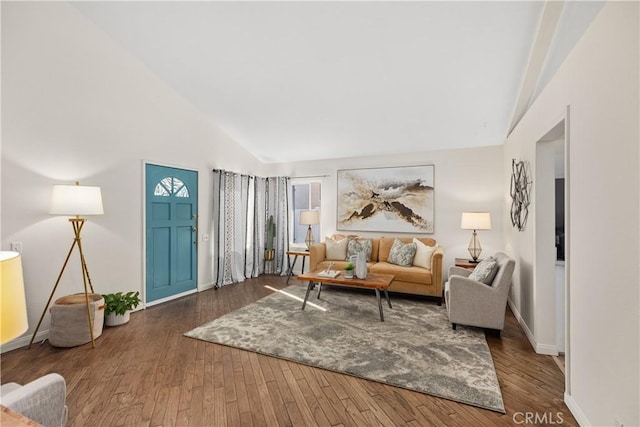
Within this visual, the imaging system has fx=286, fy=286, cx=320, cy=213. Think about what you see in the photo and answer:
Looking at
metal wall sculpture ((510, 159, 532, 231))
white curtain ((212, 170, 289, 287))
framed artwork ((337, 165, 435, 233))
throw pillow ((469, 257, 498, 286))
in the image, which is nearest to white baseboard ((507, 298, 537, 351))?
throw pillow ((469, 257, 498, 286))

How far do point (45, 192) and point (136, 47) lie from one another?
78.6 inches

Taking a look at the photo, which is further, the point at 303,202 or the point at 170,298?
the point at 303,202

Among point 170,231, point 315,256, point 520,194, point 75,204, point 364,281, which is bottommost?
point 364,281

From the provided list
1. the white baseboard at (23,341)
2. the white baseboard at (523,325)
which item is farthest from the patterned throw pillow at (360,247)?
the white baseboard at (23,341)

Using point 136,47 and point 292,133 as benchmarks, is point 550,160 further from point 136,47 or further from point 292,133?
point 136,47

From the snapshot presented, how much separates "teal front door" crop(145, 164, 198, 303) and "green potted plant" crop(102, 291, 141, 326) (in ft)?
1.85

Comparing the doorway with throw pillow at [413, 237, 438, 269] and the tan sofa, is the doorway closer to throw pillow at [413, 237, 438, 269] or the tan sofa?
Answer: the tan sofa

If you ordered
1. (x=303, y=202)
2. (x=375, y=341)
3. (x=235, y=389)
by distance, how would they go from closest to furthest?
(x=235, y=389), (x=375, y=341), (x=303, y=202)

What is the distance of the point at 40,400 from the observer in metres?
1.28

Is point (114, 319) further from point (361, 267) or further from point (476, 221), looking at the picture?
point (476, 221)

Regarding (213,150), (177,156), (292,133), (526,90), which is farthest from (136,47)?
(526,90)

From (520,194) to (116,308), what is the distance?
4.77 m

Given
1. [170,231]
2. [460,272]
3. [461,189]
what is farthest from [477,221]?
[170,231]

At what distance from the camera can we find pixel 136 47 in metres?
3.51
